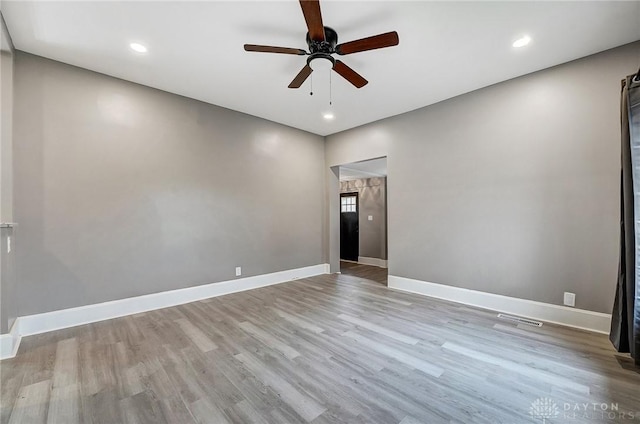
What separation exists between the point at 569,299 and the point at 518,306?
1.61ft

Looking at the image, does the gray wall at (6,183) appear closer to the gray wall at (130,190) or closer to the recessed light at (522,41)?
the gray wall at (130,190)

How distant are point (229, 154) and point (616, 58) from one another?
4.83m

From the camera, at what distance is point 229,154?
428cm

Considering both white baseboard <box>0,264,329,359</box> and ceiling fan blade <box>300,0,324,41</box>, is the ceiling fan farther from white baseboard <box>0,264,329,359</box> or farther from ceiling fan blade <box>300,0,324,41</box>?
white baseboard <box>0,264,329,359</box>

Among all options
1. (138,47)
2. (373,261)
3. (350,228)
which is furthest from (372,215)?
(138,47)

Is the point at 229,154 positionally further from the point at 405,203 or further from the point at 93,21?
the point at 405,203

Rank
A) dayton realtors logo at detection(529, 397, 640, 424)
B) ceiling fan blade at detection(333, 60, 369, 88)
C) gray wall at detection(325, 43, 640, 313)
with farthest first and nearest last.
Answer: gray wall at detection(325, 43, 640, 313) < ceiling fan blade at detection(333, 60, 369, 88) < dayton realtors logo at detection(529, 397, 640, 424)

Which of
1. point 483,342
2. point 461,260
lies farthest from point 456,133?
point 483,342

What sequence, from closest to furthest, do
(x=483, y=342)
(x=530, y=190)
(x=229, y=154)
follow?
(x=483, y=342) → (x=530, y=190) → (x=229, y=154)

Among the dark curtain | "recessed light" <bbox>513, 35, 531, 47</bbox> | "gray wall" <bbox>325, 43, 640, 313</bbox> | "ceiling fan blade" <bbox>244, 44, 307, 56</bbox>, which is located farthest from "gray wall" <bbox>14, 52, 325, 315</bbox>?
the dark curtain

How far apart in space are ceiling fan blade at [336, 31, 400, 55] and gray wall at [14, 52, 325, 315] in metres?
2.69

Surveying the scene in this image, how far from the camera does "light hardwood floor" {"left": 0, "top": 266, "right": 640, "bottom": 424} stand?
5.45 ft

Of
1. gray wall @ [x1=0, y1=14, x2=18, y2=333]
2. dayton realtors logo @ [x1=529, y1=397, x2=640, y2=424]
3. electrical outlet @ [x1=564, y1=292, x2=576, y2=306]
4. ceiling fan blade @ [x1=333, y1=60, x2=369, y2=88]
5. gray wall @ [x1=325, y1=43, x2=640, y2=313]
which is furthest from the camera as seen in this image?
electrical outlet @ [x1=564, y1=292, x2=576, y2=306]


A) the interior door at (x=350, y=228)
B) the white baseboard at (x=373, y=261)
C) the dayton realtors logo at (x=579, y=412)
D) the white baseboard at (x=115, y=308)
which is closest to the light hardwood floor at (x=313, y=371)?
the dayton realtors logo at (x=579, y=412)
